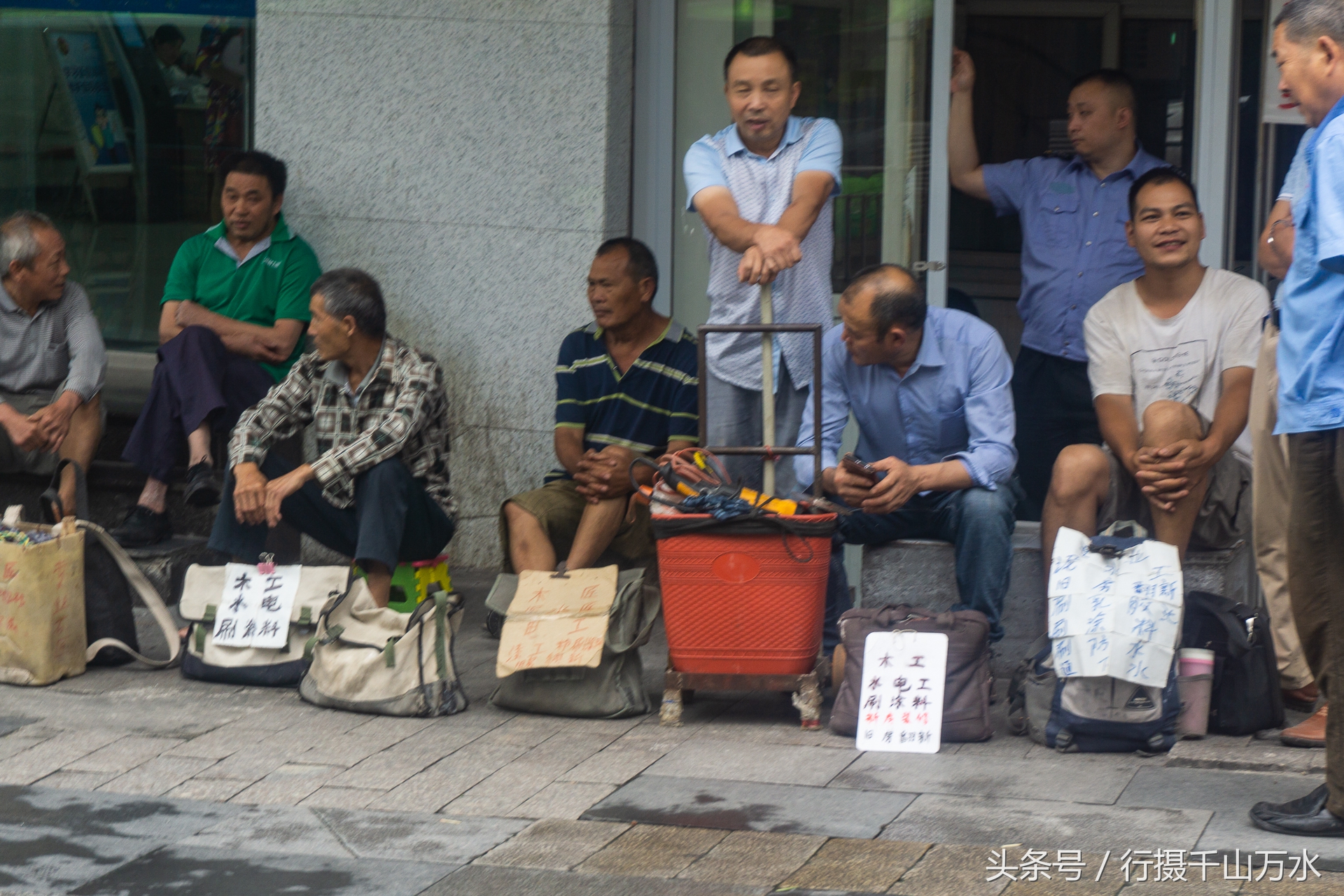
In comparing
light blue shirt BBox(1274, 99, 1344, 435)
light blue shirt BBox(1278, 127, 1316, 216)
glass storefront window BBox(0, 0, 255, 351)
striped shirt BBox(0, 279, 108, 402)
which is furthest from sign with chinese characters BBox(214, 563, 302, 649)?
light blue shirt BBox(1278, 127, 1316, 216)

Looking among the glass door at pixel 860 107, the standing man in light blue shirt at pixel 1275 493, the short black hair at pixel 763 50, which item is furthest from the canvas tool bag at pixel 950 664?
the glass door at pixel 860 107

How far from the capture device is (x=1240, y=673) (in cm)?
486

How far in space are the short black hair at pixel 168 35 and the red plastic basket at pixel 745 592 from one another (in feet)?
15.0

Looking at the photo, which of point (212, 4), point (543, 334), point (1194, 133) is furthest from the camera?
point (212, 4)

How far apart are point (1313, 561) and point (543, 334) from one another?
3.61 meters

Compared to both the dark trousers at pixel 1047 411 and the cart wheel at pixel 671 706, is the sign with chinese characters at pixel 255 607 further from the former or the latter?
the dark trousers at pixel 1047 411

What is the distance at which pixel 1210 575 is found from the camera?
17.8 feet

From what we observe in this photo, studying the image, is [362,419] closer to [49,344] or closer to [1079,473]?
[49,344]

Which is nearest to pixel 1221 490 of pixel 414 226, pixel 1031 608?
pixel 1031 608

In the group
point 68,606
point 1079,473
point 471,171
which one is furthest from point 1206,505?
point 68,606

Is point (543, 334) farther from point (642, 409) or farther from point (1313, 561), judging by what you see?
point (1313, 561)

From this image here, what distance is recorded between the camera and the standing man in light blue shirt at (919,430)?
5.21 metres

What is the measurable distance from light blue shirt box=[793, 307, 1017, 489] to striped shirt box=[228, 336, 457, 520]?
128cm

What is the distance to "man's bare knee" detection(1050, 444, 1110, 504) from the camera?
17.1 feet
